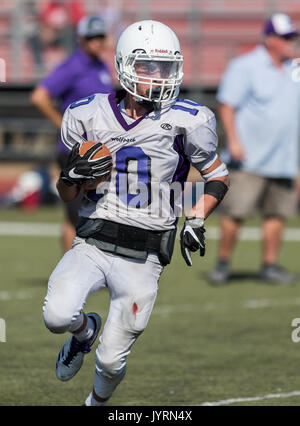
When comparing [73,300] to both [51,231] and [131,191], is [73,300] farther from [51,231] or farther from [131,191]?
[51,231]

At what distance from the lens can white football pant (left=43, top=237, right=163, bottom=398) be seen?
4.44 metres

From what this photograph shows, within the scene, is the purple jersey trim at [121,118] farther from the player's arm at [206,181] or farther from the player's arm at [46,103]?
the player's arm at [46,103]

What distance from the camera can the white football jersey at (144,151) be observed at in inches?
182

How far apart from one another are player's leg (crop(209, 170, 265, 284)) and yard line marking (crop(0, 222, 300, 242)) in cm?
316

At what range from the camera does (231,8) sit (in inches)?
707

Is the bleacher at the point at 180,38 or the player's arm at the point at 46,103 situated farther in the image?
the bleacher at the point at 180,38

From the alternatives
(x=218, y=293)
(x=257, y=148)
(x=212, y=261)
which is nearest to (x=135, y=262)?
(x=218, y=293)

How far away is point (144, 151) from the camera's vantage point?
4629mm

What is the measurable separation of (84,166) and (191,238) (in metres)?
0.58

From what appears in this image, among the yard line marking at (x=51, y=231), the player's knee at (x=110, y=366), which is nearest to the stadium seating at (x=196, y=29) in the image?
the yard line marking at (x=51, y=231)

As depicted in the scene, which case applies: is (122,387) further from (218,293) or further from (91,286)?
(218,293)

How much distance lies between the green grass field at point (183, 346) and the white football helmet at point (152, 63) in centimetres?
152

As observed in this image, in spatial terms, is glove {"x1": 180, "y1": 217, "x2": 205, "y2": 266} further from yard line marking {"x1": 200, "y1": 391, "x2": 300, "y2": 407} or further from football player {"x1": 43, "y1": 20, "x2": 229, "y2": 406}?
yard line marking {"x1": 200, "y1": 391, "x2": 300, "y2": 407}
